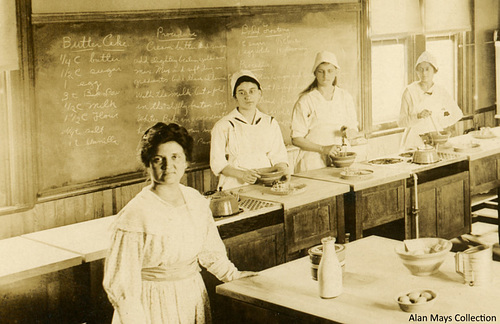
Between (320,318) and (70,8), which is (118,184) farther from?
(320,318)

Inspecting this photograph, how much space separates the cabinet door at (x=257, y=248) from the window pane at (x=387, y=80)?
138 inches

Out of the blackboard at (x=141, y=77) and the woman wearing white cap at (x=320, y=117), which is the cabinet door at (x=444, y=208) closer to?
the woman wearing white cap at (x=320, y=117)

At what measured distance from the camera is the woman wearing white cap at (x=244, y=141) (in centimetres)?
546

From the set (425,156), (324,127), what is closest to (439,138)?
(425,156)

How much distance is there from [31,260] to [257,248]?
159 cm

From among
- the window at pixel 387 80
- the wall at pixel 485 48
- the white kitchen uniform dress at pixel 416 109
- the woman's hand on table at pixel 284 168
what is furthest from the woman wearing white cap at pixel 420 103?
the woman's hand on table at pixel 284 168

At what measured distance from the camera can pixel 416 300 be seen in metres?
2.96

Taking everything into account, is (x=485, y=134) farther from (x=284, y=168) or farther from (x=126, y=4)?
(x=126, y=4)

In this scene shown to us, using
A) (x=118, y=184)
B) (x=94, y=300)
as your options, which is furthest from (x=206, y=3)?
(x=94, y=300)

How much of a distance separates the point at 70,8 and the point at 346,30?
3.41 meters

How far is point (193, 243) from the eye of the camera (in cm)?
341

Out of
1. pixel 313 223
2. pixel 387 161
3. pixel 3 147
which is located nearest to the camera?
pixel 3 147

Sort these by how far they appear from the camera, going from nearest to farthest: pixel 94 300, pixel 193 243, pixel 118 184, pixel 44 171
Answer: pixel 193 243
pixel 94 300
pixel 44 171
pixel 118 184

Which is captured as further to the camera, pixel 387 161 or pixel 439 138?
pixel 439 138
